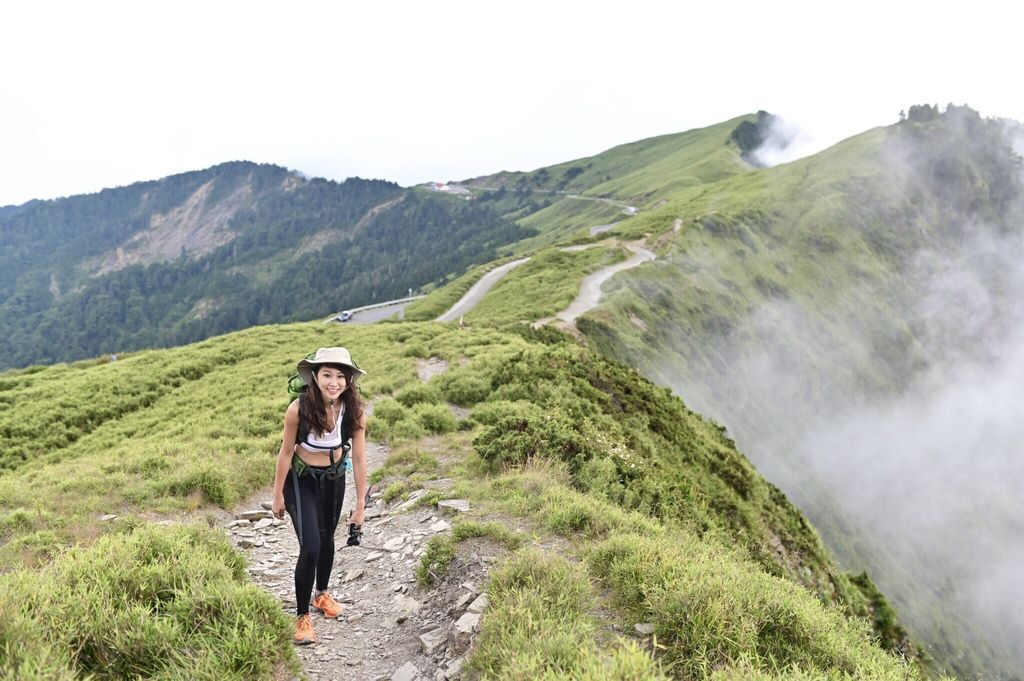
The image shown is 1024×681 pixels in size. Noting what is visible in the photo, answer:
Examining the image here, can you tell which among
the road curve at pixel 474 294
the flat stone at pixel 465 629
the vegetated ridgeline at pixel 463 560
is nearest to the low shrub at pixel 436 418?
the vegetated ridgeline at pixel 463 560

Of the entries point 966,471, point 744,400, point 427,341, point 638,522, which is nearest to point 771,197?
point 966,471

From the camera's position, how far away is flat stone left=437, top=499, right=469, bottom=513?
8465 mm

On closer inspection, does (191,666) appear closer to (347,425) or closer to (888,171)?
(347,425)

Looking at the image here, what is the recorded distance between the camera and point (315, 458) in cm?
566

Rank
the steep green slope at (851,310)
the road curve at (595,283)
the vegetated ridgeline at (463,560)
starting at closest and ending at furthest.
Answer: the vegetated ridgeline at (463,560)
the road curve at (595,283)
the steep green slope at (851,310)

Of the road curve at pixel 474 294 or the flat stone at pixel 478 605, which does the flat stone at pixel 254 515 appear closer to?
the flat stone at pixel 478 605

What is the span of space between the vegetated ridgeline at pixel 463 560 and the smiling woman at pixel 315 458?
61 cm

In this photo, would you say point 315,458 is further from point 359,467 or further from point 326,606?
point 326,606

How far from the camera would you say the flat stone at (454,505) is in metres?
8.46

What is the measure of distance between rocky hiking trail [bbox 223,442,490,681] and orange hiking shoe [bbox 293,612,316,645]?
8cm

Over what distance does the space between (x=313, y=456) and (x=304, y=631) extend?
1.72m

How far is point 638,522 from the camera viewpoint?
797cm

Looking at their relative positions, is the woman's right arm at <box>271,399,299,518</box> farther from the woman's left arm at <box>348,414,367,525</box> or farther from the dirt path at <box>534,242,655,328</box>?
the dirt path at <box>534,242,655,328</box>

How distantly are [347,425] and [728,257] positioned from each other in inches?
2783
